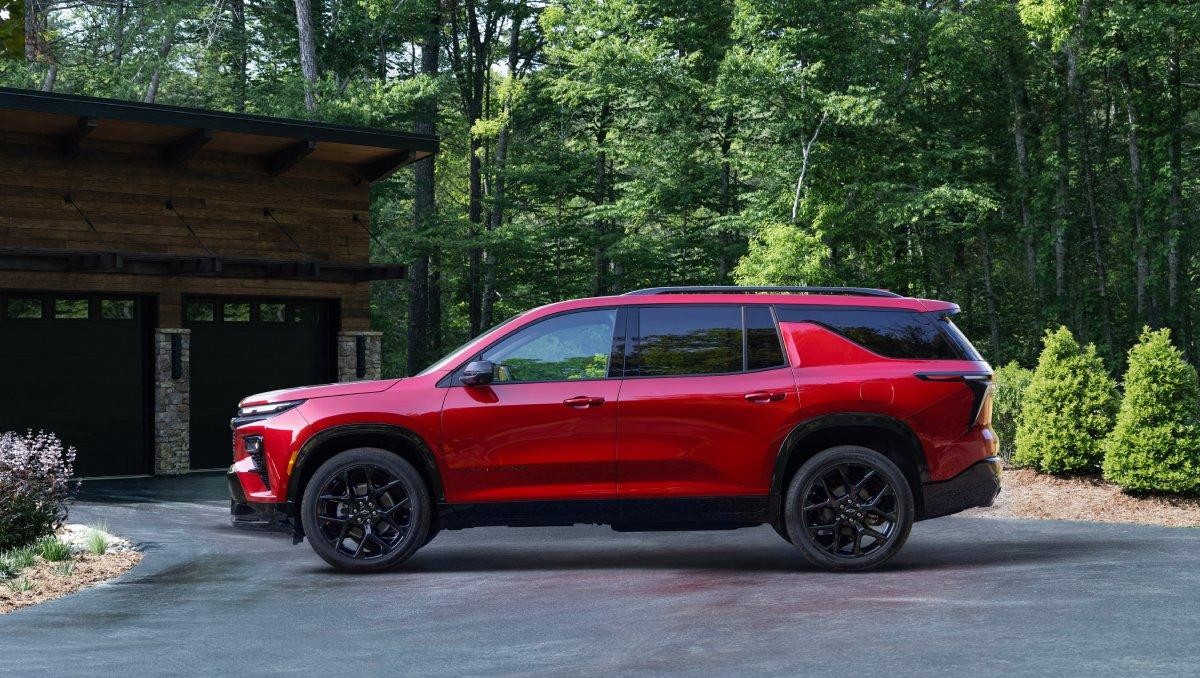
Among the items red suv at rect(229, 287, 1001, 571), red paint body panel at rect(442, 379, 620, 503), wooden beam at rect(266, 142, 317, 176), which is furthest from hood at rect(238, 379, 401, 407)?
wooden beam at rect(266, 142, 317, 176)

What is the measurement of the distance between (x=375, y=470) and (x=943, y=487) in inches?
161

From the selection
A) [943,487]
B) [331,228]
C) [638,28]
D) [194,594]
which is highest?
[638,28]

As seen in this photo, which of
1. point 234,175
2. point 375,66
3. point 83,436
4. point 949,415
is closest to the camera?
point 949,415

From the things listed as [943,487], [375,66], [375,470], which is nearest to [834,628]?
[943,487]

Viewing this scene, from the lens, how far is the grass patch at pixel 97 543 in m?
10.8

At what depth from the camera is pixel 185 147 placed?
19.2m

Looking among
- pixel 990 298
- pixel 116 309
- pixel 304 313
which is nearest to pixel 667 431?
pixel 116 309

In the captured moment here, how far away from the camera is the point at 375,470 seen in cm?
936

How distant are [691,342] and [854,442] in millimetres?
1401

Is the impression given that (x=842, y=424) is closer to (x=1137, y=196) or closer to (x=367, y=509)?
(x=367, y=509)

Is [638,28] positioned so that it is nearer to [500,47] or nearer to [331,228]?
[500,47]

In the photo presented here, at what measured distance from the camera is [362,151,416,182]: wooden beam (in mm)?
21500

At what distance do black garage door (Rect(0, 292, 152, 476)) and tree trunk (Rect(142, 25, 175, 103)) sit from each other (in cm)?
1624

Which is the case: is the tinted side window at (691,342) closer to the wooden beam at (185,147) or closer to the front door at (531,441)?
the front door at (531,441)
